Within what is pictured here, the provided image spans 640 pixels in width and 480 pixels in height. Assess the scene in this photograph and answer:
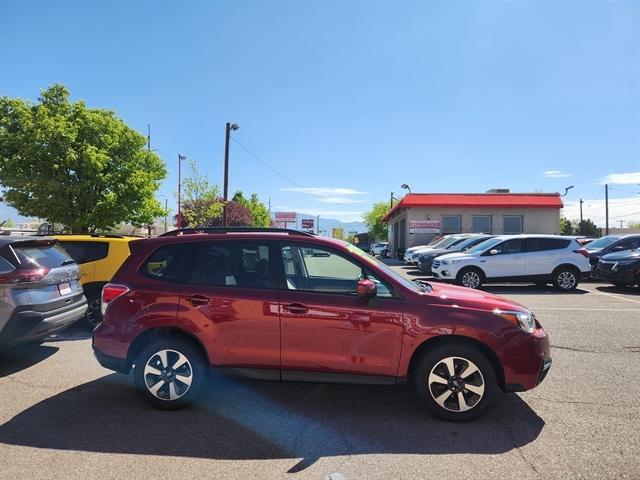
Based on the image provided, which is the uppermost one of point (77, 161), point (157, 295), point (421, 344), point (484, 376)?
point (77, 161)

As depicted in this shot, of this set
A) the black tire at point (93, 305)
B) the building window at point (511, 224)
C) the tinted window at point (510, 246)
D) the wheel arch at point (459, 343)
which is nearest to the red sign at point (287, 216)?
the building window at point (511, 224)

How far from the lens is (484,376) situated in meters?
→ 4.08

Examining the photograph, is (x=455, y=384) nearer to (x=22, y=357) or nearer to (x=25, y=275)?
(x=25, y=275)

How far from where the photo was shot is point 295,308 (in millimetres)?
4219

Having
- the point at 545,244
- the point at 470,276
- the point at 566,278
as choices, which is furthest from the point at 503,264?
the point at 566,278

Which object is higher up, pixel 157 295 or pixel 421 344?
pixel 157 295

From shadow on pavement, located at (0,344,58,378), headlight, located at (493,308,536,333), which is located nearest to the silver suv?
shadow on pavement, located at (0,344,58,378)

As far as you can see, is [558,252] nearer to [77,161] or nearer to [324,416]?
[324,416]

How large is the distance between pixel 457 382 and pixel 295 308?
5.24 feet

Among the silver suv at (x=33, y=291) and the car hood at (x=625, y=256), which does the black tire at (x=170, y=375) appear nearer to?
the silver suv at (x=33, y=291)

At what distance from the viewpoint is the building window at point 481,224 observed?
3325 centimetres

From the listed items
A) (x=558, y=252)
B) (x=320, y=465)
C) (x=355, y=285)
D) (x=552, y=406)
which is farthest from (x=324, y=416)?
(x=558, y=252)

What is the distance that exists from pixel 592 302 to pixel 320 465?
33.8 ft

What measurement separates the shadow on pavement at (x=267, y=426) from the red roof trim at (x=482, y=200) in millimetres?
28998
